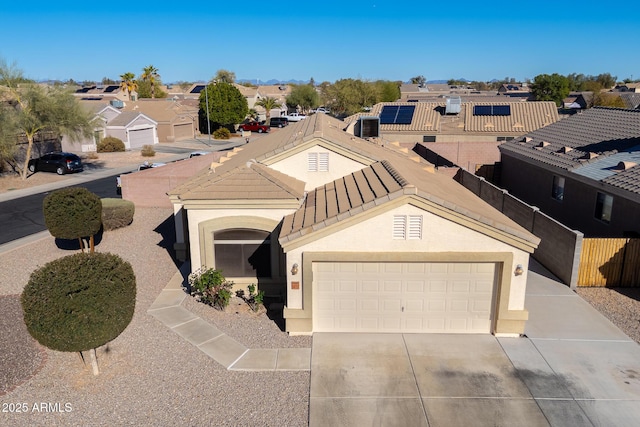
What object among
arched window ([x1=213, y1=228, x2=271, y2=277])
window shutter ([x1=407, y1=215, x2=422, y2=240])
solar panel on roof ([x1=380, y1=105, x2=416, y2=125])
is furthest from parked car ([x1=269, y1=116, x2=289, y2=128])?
window shutter ([x1=407, y1=215, x2=422, y2=240])

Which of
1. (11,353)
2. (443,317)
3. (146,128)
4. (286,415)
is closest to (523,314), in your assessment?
(443,317)

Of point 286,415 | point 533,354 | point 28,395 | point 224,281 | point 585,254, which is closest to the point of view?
point 286,415

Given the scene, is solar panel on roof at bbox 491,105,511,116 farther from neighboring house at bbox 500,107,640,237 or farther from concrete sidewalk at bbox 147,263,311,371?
concrete sidewalk at bbox 147,263,311,371

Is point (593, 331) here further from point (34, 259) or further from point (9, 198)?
point (9, 198)

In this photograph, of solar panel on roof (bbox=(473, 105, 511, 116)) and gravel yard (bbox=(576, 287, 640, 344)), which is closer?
gravel yard (bbox=(576, 287, 640, 344))

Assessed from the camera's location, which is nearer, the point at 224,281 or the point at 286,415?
the point at 286,415

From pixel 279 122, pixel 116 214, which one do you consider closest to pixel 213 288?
pixel 116 214

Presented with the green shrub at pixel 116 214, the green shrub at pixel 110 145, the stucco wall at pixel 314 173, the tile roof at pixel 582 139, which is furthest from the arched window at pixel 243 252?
the green shrub at pixel 110 145

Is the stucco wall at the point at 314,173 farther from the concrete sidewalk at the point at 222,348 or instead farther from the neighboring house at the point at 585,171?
the neighboring house at the point at 585,171
